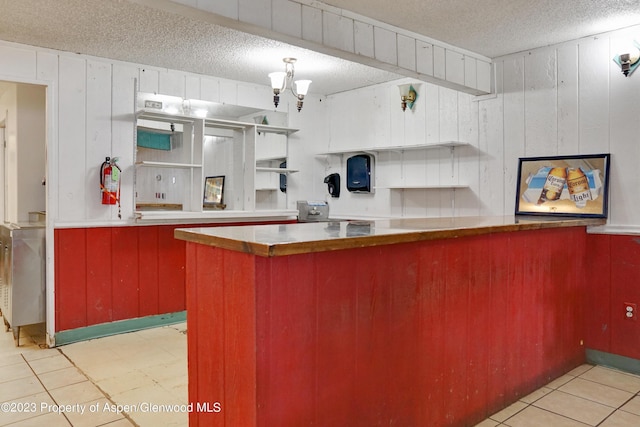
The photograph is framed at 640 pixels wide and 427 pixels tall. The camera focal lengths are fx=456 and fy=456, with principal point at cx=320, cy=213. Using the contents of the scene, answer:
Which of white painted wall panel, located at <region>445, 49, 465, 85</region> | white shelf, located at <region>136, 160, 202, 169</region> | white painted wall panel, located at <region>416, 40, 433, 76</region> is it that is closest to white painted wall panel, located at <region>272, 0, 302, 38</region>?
white painted wall panel, located at <region>416, 40, 433, 76</region>

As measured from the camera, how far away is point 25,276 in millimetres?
3570

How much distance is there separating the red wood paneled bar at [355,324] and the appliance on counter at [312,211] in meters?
2.48

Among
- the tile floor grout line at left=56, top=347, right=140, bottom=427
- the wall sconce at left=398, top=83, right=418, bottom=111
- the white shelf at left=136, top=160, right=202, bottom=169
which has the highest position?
the wall sconce at left=398, top=83, right=418, bottom=111

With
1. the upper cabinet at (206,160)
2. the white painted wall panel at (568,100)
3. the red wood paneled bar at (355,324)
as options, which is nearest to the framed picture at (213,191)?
the upper cabinet at (206,160)

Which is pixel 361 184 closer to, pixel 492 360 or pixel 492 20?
pixel 492 20

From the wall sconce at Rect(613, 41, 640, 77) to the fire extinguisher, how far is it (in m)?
3.86

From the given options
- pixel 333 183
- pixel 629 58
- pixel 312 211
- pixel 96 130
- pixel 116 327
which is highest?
pixel 629 58

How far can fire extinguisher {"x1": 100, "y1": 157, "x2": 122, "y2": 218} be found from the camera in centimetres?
376

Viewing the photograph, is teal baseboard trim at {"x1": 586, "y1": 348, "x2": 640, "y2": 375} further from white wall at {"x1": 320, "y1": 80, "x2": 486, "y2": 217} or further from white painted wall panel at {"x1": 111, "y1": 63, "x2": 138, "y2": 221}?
white painted wall panel at {"x1": 111, "y1": 63, "x2": 138, "y2": 221}

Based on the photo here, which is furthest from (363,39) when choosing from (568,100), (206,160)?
(206,160)

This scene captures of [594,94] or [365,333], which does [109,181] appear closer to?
[365,333]

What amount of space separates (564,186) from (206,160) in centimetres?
309

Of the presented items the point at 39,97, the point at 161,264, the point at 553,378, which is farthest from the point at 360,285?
the point at 39,97

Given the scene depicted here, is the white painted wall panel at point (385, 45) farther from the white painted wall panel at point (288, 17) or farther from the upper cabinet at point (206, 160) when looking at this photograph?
the upper cabinet at point (206, 160)
